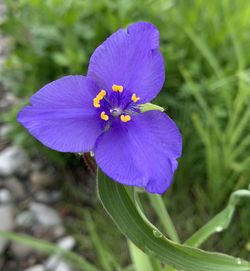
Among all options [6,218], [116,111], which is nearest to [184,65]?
[6,218]

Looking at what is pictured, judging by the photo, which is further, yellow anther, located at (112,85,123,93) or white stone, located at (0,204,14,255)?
white stone, located at (0,204,14,255)

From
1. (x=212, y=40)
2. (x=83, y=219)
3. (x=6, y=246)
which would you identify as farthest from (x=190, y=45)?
(x=6, y=246)

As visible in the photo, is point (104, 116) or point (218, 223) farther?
point (218, 223)

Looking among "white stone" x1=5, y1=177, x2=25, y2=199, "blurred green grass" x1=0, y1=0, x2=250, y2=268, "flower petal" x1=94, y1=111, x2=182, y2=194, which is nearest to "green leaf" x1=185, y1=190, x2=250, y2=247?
"flower petal" x1=94, y1=111, x2=182, y2=194

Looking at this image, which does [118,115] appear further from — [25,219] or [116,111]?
[25,219]

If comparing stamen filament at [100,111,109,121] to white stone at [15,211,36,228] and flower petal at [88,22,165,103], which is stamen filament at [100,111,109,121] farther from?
white stone at [15,211,36,228]
